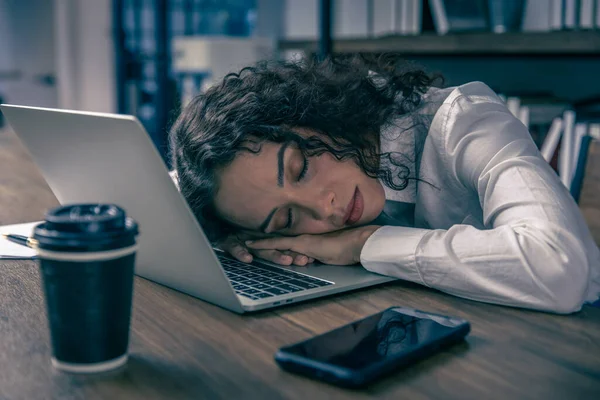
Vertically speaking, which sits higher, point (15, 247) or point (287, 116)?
point (287, 116)

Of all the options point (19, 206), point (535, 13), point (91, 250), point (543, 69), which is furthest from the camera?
point (543, 69)

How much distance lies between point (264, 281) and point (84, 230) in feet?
1.14

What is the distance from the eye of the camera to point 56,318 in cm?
53

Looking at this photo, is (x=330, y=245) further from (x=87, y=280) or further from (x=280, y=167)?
(x=87, y=280)

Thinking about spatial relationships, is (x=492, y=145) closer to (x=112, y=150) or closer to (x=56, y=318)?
(x=112, y=150)

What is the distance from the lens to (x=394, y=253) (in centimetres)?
84

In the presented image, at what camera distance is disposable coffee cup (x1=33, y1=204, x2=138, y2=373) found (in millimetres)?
502

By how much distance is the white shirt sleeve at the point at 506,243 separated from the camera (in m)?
0.76

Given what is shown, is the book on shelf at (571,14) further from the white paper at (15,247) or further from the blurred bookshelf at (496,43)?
the white paper at (15,247)

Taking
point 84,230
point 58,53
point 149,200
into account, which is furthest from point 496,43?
point 58,53

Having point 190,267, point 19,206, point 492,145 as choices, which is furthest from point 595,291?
point 19,206

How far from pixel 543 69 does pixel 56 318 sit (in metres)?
2.09

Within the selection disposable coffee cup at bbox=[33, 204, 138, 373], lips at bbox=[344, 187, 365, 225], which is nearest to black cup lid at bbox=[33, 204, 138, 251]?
disposable coffee cup at bbox=[33, 204, 138, 373]

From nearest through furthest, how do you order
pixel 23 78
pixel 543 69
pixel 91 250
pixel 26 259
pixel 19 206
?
pixel 91 250 < pixel 26 259 < pixel 19 206 < pixel 543 69 < pixel 23 78
